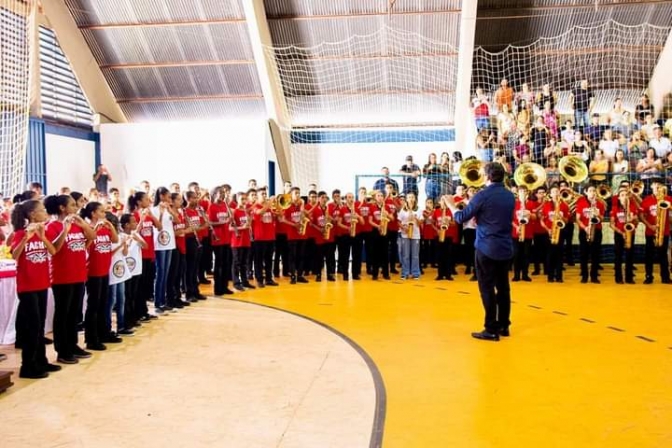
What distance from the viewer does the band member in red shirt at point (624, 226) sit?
1091 cm

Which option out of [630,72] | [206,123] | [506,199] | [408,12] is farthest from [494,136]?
[506,199]

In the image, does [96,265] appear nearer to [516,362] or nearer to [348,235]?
[516,362]

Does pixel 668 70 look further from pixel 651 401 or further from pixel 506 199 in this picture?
pixel 651 401

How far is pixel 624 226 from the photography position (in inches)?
431

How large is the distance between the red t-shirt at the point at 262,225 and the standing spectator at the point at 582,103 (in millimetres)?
9311

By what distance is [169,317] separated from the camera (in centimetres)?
805

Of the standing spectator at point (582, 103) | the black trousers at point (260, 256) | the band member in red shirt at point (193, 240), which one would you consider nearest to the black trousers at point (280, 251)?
the black trousers at point (260, 256)

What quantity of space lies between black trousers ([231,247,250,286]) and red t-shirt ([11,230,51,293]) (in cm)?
495

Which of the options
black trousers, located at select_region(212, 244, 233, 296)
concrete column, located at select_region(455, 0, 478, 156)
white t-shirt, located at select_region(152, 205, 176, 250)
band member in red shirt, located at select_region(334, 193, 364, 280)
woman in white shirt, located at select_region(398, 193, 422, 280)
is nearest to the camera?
white t-shirt, located at select_region(152, 205, 176, 250)

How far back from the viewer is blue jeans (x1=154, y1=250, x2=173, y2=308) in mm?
8180

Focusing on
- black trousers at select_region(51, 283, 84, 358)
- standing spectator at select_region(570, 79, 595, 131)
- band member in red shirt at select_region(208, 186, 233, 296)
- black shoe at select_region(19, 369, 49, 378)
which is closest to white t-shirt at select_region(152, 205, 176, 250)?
band member in red shirt at select_region(208, 186, 233, 296)

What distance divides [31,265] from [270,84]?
41.6 ft

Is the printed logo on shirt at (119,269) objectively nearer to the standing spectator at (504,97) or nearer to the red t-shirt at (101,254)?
the red t-shirt at (101,254)

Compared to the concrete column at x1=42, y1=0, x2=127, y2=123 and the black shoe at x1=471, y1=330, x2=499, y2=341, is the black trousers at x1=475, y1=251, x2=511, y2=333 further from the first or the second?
the concrete column at x1=42, y1=0, x2=127, y2=123
